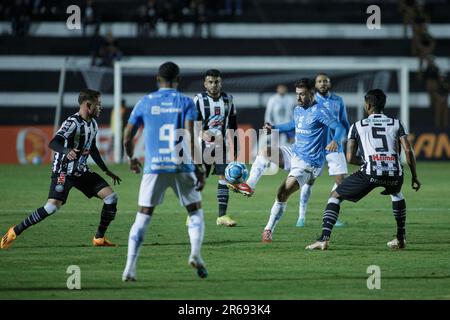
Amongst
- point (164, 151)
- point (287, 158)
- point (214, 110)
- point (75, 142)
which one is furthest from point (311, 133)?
point (164, 151)

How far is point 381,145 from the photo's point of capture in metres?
11.6


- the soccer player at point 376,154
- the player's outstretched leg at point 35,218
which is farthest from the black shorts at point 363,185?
the player's outstretched leg at point 35,218

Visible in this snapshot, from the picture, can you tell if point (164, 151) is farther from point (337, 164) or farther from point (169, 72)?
point (337, 164)

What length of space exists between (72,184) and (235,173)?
3468mm

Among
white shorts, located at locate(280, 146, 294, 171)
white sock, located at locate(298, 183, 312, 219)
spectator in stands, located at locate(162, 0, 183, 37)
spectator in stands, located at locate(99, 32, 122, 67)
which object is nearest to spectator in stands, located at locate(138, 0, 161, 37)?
spectator in stands, located at locate(162, 0, 183, 37)

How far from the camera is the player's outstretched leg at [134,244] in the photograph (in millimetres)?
9336

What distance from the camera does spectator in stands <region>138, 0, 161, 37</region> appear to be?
35.2m

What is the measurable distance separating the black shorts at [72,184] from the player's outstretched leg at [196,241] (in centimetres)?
283

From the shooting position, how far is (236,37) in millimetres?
36344

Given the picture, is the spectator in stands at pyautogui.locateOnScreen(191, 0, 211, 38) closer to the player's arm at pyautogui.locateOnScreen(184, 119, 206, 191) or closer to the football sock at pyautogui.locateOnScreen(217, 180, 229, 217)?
the football sock at pyautogui.locateOnScreen(217, 180, 229, 217)

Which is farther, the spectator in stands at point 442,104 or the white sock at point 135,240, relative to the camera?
the spectator in stands at point 442,104

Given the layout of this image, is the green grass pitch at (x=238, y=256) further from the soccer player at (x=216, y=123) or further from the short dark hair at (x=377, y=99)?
the short dark hair at (x=377, y=99)

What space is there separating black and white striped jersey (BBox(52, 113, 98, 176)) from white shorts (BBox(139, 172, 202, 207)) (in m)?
2.66

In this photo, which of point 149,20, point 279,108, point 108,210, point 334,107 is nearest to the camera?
point 108,210
